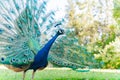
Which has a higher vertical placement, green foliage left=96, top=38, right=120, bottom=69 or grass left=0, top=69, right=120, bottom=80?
green foliage left=96, top=38, right=120, bottom=69

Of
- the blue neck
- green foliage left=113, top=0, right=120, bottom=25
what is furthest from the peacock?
green foliage left=113, top=0, right=120, bottom=25

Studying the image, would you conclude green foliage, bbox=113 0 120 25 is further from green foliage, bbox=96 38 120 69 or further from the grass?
the grass

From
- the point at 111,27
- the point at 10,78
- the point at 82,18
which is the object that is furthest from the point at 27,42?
the point at 111,27

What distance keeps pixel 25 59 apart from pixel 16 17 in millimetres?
294

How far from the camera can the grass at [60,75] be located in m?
2.56

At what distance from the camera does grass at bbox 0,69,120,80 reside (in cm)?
256

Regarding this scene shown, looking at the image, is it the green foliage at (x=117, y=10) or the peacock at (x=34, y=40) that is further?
the green foliage at (x=117, y=10)

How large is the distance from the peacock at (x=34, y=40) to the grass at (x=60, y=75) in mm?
39

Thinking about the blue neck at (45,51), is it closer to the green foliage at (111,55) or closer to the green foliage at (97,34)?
the green foliage at (97,34)

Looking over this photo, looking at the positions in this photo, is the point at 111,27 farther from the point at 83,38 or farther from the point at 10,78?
the point at 10,78

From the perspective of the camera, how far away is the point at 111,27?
8.72 feet

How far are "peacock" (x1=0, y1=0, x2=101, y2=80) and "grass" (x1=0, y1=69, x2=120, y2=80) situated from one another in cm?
4

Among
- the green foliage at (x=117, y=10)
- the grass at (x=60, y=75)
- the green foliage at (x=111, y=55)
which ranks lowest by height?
the grass at (x=60, y=75)

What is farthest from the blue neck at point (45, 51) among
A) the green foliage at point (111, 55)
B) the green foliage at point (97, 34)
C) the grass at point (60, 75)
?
the green foliage at point (111, 55)
